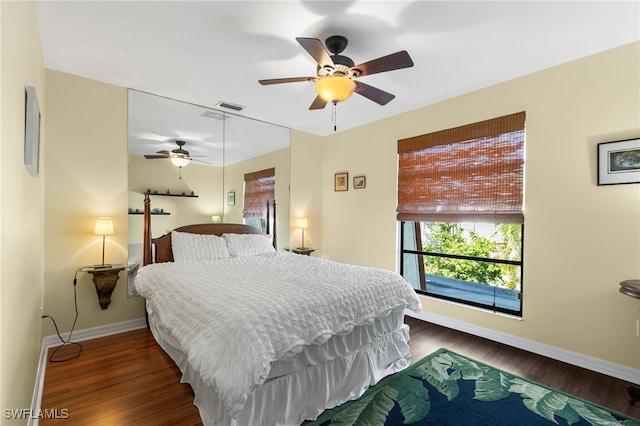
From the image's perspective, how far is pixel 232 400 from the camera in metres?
1.41

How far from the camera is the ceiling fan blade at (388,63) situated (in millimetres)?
2039

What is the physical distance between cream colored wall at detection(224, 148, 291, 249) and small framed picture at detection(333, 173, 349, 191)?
2.65 feet

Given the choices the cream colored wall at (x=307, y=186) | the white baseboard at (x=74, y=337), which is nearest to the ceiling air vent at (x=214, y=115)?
the cream colored wall at (x=307, y=186)

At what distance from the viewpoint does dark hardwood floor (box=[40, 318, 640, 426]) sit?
1.93 m

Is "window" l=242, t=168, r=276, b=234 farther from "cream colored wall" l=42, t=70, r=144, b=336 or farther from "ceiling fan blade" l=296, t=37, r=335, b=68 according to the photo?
"ceiling fan blade" l=296, t=37, r=335, b=68

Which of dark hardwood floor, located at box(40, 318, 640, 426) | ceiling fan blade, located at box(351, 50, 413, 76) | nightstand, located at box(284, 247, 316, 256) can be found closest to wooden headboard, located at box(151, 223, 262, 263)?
nightstand, located at box(284, 247, 316, 256)

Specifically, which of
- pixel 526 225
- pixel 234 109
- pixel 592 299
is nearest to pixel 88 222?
pixel 234 109

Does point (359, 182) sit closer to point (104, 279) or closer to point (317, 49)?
point (317, 49)

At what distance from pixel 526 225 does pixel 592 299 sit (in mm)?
806

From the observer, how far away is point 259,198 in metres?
4.43

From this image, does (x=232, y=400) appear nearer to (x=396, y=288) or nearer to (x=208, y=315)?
(x=208, y=315)

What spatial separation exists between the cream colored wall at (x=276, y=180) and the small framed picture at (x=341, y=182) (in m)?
0.81

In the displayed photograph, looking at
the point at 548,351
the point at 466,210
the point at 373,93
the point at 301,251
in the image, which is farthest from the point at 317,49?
the point at 548,351

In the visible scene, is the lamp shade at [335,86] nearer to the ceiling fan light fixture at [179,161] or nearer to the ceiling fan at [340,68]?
the ceiling fan at [340,68]
